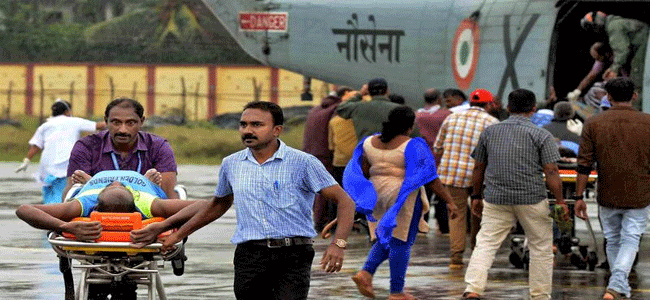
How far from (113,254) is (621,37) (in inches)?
395

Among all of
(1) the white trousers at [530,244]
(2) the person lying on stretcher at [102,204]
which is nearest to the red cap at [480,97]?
(1) the white trousers at [530,244]

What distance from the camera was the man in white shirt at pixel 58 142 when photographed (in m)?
15.8

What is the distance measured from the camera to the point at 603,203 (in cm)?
1116

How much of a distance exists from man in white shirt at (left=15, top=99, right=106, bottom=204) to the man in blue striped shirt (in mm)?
8319

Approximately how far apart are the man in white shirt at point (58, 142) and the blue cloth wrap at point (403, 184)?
5.32 meters

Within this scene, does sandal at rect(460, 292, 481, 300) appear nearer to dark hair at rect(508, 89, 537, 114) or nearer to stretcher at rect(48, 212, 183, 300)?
dark hair at rect(508, 89, 537, 114)

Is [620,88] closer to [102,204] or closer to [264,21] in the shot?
[102,204]

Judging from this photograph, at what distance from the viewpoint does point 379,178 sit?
37.0ft

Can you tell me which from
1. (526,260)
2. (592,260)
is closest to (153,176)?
(526,260)

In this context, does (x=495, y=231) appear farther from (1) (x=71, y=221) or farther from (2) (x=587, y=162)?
(1) (x=71, y=221)

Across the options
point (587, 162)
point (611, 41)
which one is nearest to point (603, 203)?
point (587, 162)

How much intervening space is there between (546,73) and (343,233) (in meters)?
11.1

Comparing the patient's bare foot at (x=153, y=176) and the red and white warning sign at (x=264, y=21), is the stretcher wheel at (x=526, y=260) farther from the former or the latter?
the red and white warning sign at (x=264, y=21)

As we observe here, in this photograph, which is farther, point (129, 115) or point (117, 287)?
point (129, 115)
